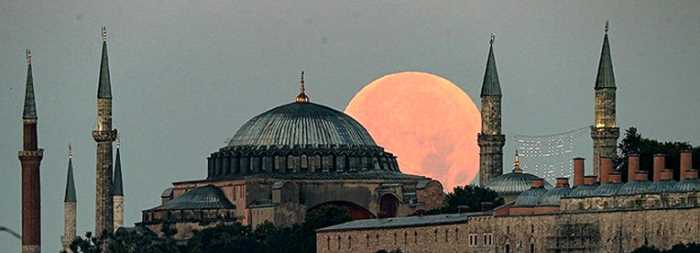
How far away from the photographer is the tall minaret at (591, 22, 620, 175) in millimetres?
147500

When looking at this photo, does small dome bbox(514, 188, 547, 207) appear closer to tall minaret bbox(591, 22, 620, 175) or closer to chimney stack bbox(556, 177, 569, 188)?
chimney stack bbox(556, 177, 569, 188)

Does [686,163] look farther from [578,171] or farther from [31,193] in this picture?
[31,193]

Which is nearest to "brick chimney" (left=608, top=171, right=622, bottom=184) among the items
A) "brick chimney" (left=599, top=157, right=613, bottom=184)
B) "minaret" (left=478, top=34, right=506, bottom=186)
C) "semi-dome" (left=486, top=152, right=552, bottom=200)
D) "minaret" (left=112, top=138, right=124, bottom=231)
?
"brick chimney" (left=599, top=157, right=613, bottom=184)

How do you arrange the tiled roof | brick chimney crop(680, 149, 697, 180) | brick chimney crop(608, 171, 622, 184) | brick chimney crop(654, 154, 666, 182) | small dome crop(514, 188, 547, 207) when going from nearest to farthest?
brick chimney crop(680, 149, 697, 180)
brick chimney crop(654, 154, 666, 182)
brick chimney crop(608, 171, 622, 184)
small dome crop(514, 188, 547, 207)
the tiled roof

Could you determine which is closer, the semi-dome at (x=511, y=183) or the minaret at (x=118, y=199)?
the semi-dome at (x=511, y=183)

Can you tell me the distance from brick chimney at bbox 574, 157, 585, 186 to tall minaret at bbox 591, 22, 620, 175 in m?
11.2

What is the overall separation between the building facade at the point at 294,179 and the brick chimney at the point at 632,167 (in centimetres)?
2228

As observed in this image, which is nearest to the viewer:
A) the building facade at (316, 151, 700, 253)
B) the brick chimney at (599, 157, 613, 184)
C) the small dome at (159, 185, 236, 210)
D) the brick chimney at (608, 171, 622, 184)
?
the building facade at (316, 151, 700, 253)

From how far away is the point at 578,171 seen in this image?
130m

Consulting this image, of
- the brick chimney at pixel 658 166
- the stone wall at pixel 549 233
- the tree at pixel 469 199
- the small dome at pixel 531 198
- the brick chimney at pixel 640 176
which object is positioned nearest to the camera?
the stone wall at pixel 549 233

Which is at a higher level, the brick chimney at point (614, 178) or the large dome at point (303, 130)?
the large dome at point (303, 130)

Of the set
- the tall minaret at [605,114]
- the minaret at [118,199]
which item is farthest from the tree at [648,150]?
the minaret at [118,199]

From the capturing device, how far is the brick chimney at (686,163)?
12231cm

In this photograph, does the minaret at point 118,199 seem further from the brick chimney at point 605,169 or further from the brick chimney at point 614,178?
the brick chimney at point 614,178
